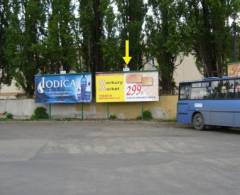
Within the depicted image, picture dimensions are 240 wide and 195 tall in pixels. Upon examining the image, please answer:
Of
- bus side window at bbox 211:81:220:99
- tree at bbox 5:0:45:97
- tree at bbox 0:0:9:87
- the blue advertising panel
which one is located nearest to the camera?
bus side window at bbox 211:81:220:99

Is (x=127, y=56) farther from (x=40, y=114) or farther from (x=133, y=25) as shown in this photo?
(x=40, y=114)

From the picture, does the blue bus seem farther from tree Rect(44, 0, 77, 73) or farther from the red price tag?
tree Rect(44, 0, 77, 73)

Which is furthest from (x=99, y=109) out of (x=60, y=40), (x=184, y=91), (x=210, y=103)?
(x=210, y=103)

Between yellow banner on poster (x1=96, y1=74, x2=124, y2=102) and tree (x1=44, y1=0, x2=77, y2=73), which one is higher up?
tree (x1=44, y1=0, x2=77, y2=73)

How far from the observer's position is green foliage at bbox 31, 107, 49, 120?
101 ft

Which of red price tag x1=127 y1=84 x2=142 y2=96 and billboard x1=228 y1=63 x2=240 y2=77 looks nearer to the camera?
billboard x1=228 y1=63 x2=240 y2=77

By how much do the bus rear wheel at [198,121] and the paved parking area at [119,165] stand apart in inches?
131

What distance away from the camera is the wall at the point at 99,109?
29.9 meters

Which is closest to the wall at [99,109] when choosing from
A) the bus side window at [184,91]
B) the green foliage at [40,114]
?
the green foliage at [40,114]

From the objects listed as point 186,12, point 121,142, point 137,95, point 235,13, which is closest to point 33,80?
point 137,95

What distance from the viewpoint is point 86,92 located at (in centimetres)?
3012

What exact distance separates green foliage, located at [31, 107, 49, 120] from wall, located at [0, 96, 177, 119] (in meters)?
0.25

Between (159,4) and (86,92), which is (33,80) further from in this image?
(159,4)

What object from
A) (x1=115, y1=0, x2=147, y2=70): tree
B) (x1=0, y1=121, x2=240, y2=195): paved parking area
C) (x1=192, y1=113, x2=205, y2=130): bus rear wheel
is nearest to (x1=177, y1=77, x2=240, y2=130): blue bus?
(x1=192, y1=113, x2=205, y2=130): bus rear wheel
